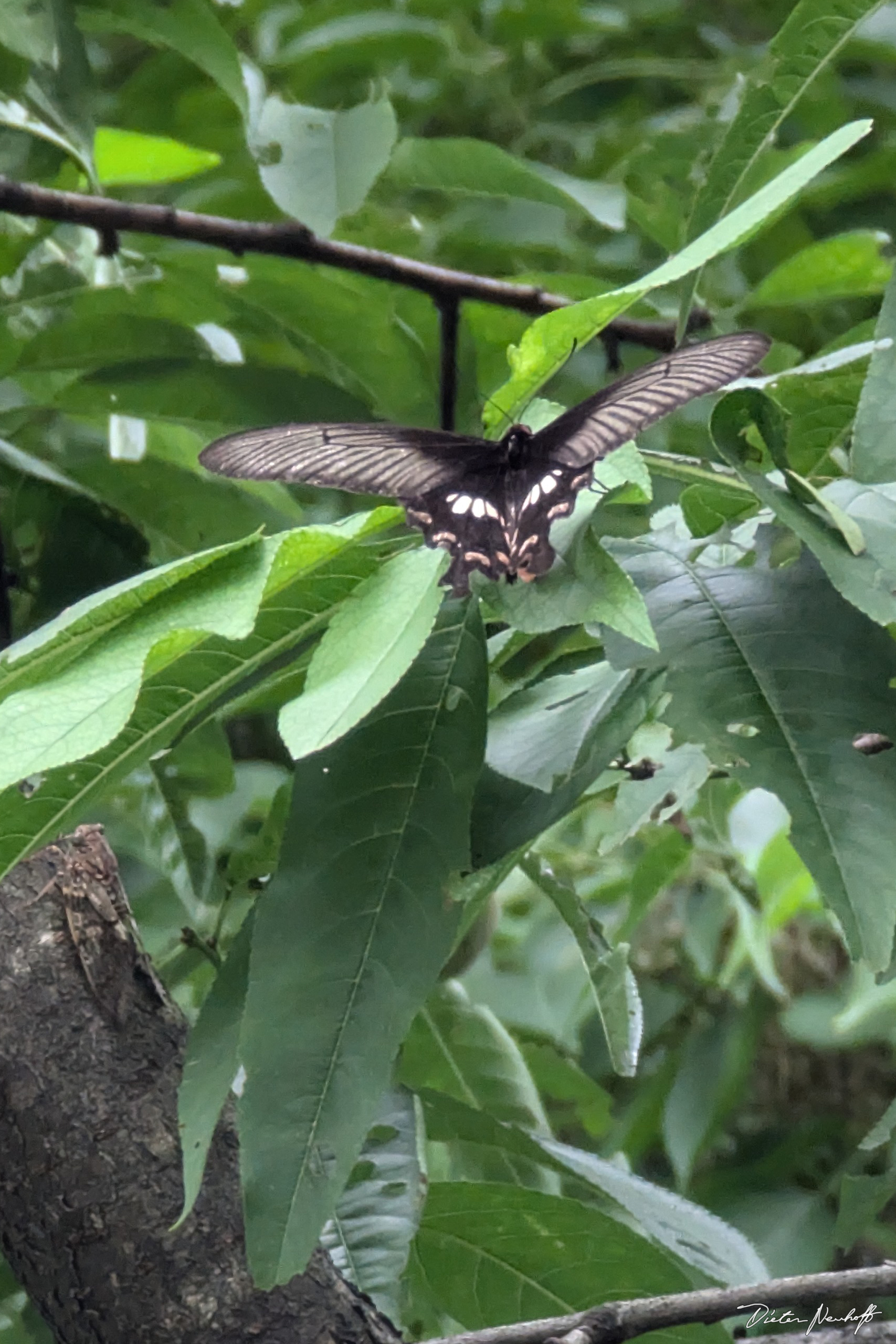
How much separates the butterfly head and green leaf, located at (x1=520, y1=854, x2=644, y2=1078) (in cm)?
23

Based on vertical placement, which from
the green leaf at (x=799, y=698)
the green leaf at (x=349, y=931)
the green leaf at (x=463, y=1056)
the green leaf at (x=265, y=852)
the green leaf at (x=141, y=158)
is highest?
the green leaf at (x=141, y=158)

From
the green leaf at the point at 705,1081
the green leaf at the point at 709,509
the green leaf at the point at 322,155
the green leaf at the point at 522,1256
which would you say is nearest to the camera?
the green leaf at the point at 709,509

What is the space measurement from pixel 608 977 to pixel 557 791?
0.40 ft

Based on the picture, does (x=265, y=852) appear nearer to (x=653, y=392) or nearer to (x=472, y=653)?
(x=472, y=653)

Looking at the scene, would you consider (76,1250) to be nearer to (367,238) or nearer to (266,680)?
(266,680)

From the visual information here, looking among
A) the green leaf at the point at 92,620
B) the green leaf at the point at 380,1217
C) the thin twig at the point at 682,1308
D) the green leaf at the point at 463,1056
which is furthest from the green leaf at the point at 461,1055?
the green leaf at the point at 92,620

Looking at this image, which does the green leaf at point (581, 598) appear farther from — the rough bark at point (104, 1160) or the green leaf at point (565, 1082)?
the green leaf at point (565, 1082)

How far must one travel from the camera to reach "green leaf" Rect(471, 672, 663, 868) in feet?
2.19

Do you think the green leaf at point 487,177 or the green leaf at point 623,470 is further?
the green leaf at point 487,177

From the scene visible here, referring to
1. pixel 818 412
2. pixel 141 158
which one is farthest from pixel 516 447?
pixel 141 158

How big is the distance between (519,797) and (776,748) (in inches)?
5.6

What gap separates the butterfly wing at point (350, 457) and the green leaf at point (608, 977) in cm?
24

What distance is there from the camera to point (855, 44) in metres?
1.73

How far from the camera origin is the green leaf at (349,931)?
619 millimetres
